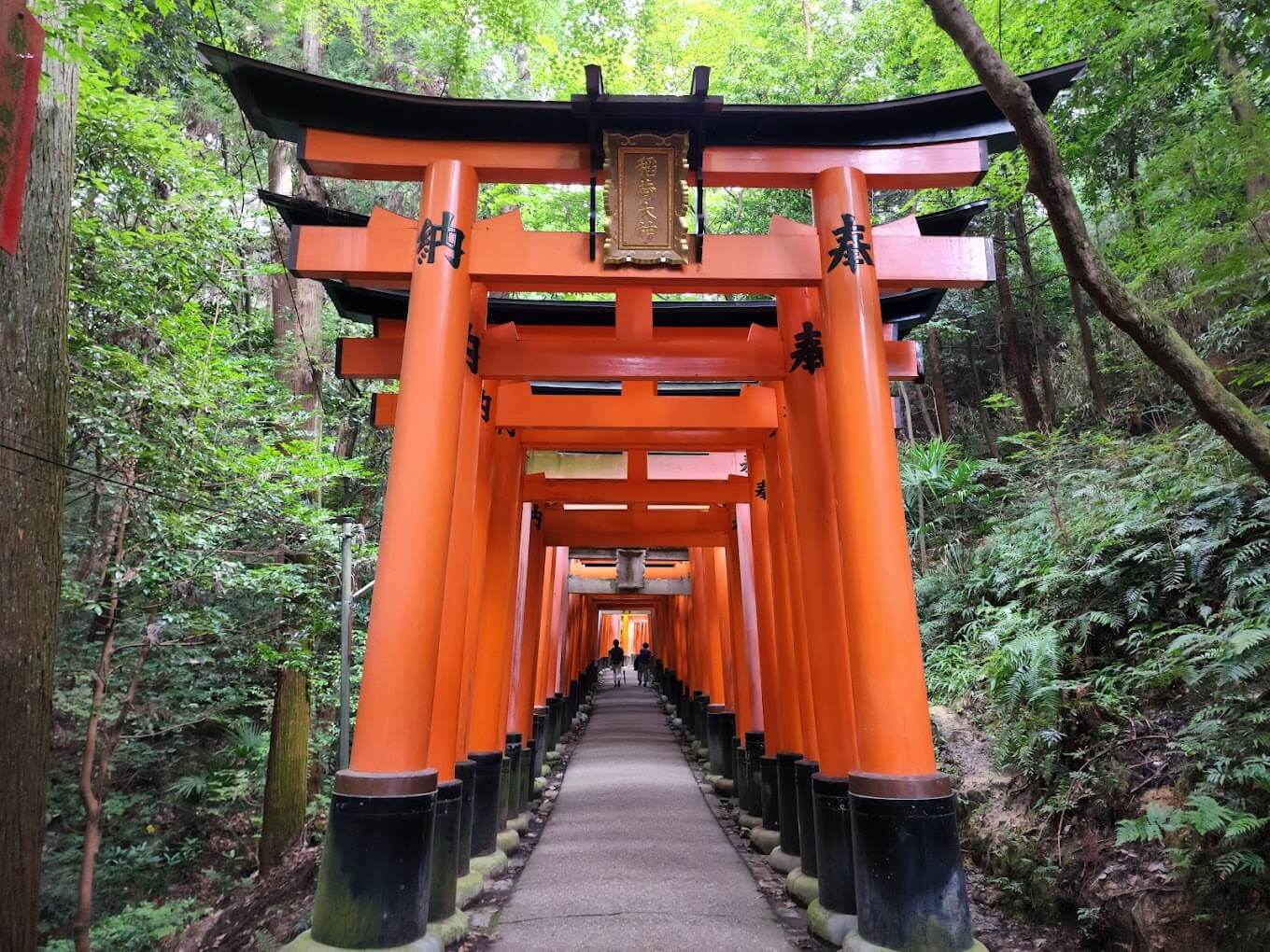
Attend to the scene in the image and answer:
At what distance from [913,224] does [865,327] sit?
1285 millimetres

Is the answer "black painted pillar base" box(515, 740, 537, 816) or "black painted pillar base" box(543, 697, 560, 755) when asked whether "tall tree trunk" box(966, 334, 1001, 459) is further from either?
"black painted pillar base" box(515, 740, 537, 816)

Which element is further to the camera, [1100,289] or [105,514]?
[105,514]

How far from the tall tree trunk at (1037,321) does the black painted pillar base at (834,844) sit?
9064 mm

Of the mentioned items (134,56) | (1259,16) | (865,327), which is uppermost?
(1259,16)

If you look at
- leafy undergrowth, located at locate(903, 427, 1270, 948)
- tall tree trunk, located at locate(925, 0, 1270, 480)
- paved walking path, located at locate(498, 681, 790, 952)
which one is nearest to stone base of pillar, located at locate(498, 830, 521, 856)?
paved walking path, located at locate(498, 681, 790, 952)

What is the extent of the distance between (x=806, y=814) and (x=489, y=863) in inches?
112

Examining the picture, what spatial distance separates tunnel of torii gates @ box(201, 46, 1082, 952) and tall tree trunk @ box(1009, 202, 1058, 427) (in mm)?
6406

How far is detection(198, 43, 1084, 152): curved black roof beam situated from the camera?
521 cm

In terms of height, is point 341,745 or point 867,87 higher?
point 867,87

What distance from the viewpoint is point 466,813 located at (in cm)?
648

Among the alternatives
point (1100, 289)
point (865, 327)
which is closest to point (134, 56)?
point (865, 327)

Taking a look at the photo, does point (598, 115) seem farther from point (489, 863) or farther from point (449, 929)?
point (489, 863)

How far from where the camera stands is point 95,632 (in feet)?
31.7

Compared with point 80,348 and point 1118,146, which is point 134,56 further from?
point 1118,146
